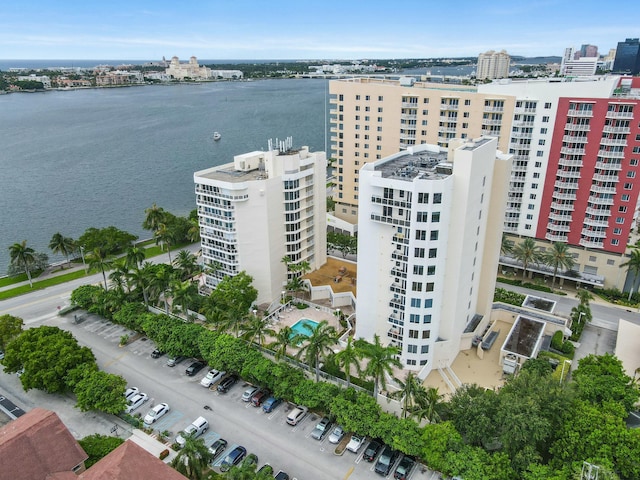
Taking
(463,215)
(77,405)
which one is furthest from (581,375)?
(77,405)

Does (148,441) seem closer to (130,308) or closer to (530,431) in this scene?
(130,308)

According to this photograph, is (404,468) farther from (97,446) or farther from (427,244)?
(97,446)

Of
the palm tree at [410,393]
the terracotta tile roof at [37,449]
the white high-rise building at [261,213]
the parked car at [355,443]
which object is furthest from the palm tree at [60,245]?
the palm tree at [410,393]

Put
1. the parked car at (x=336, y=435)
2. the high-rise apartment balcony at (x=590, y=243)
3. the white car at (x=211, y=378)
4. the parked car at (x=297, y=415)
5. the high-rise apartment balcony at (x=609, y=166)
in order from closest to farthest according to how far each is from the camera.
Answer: the parked car at (x=336, y=435) < the parked car at (x=297, y=415) < the white car at (x=211, y=378) < the high-rise apartment balcony at (x=609, y=166) < the high-rise apartment balcony at (x=590, y=243)

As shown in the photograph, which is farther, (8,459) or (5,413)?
(5,413)

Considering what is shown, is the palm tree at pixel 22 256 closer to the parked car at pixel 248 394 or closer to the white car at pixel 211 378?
the white car at pixel 211 378

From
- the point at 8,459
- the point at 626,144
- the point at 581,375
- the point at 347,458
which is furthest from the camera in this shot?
the point at 626,144
